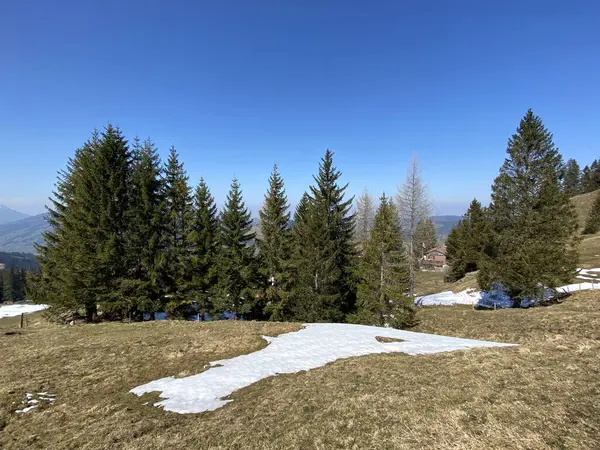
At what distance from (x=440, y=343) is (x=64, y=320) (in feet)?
103

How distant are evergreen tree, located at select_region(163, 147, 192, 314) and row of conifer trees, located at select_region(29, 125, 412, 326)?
90 millimetres

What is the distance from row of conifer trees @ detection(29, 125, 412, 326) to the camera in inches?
914

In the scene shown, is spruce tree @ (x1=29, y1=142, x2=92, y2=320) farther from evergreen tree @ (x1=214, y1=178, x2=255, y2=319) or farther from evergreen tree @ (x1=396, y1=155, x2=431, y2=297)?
evergreen tree @ (x1=396, y1=155, x2=431, y2=297)

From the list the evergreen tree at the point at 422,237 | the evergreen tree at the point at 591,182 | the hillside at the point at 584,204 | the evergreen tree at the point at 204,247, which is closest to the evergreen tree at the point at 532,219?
the evergreen tree at the point at 422,237

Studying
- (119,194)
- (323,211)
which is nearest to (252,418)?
(323,211)

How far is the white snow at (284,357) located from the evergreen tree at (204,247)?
41.5ft

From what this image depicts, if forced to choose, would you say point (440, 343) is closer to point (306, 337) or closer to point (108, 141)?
point (306, 337)

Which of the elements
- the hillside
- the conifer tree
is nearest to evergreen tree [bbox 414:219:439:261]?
the conifer tree

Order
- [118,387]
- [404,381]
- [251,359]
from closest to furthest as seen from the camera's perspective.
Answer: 1. [404,381]
2. [118,387]
3. [251,359]

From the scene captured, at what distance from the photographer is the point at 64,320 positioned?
1067 inches

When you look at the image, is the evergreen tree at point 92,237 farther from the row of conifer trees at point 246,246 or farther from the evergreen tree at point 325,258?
the evergreen tree at point 325,258

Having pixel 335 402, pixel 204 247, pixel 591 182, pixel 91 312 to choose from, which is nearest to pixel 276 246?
pixel 204 247

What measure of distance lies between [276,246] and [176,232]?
9014 millimetres

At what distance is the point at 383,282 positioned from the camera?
21.9 metres
